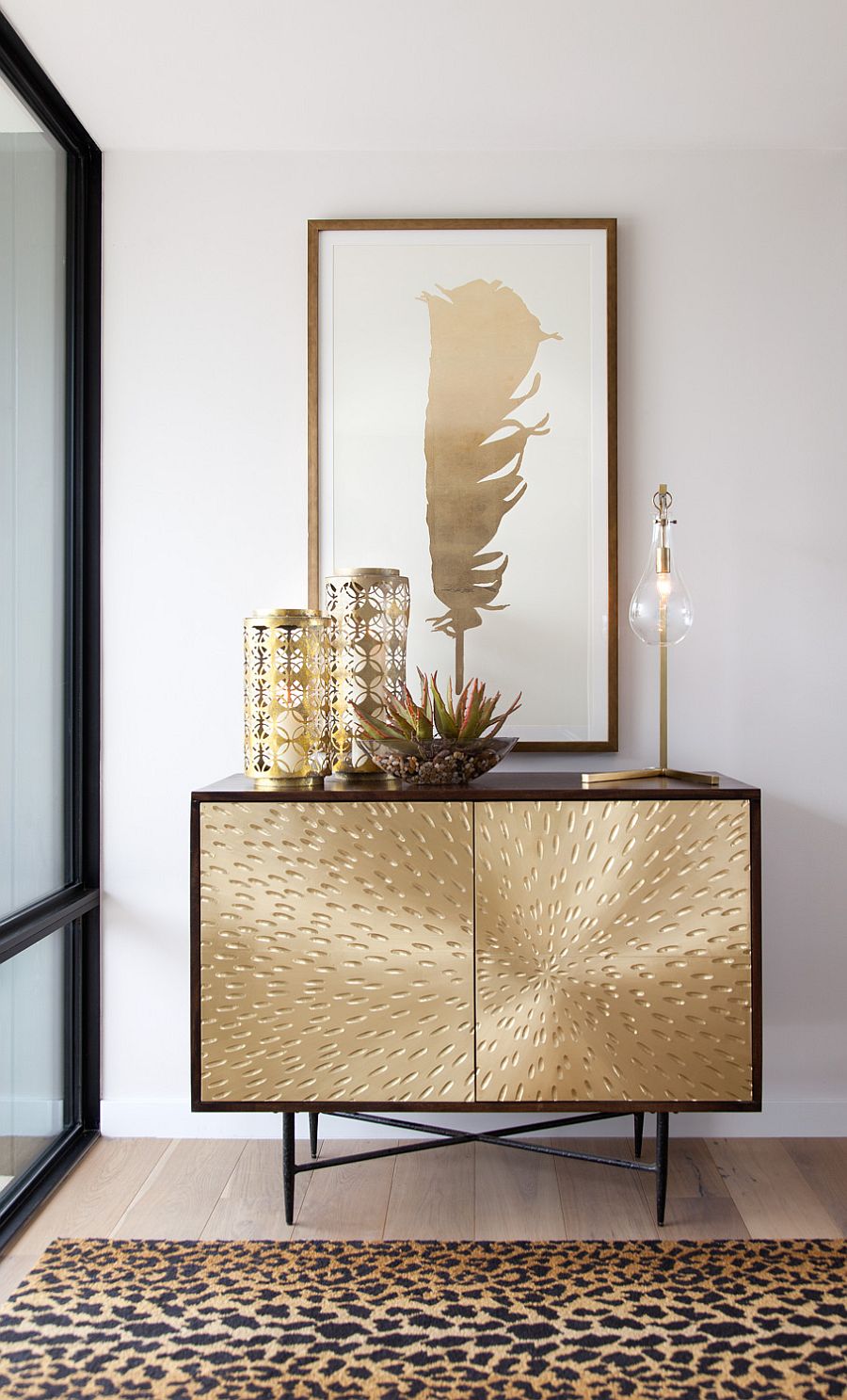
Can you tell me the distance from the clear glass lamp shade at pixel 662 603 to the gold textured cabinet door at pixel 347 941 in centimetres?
63

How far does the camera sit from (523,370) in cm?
263

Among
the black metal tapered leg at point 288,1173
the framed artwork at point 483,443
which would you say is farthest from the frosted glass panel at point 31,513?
the black metal tapered leg at point 288,1173

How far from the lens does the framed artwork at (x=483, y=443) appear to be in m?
2.63

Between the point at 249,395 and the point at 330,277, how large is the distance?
1.15ft

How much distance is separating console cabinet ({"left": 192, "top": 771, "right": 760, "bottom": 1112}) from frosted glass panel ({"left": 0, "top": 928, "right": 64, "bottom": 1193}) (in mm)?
417

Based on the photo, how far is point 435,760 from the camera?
226 centimetres

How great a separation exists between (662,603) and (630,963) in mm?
799

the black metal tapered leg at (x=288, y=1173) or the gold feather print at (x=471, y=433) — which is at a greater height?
the gold feather print at (x=471, y=433)

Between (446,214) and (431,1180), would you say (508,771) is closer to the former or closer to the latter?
(431,1180)

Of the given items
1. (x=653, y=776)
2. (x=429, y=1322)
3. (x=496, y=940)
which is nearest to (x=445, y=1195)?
(x=429, y=1322)

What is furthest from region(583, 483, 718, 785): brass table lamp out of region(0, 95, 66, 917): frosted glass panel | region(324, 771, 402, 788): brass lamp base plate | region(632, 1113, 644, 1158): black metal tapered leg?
region(0, 95, 66, 917): frosted glass panel

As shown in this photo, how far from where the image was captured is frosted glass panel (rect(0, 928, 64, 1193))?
2.22 meters

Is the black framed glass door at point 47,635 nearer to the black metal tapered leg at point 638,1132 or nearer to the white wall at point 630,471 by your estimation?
the white wall at point 630,471

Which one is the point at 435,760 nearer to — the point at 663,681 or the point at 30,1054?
the point at 663,681
